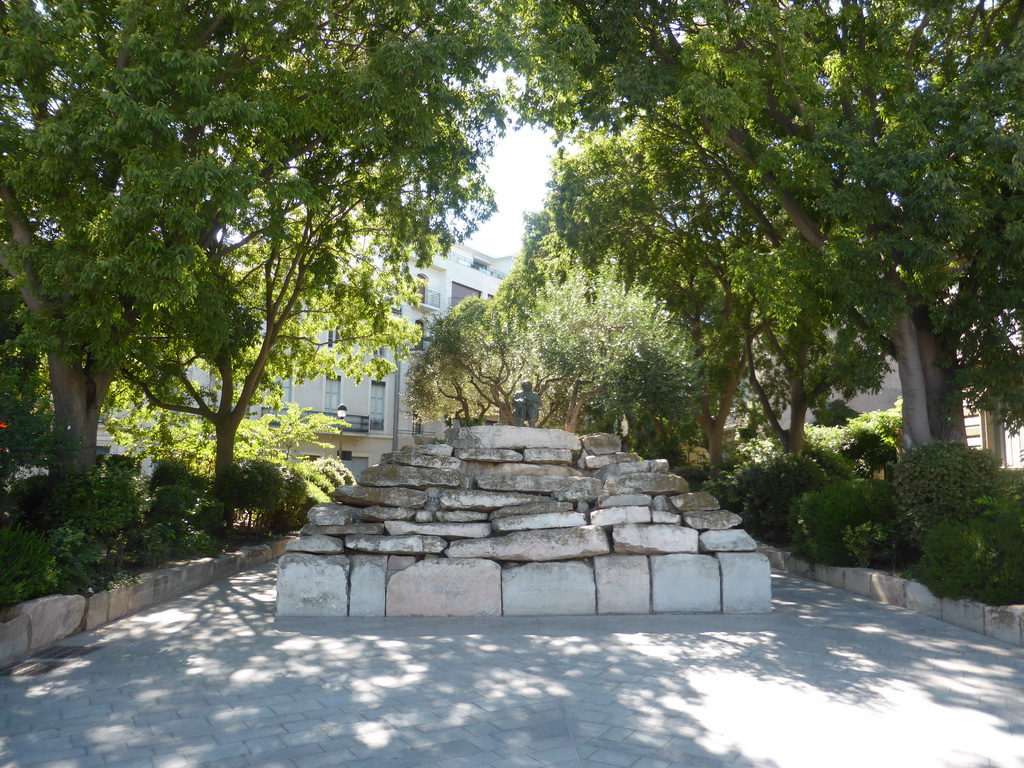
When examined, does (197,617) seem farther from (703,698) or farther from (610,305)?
(610,305)

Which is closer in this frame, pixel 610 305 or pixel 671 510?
pixel 671 510

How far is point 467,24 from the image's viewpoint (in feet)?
34.4

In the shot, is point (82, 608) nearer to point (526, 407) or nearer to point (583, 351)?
point (526, 407)

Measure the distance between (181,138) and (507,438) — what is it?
5.48 meters

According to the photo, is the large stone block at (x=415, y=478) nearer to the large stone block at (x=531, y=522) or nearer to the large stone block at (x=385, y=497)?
the large stone block at (x=385, y=497)

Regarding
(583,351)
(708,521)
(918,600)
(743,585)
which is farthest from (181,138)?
(918,600)

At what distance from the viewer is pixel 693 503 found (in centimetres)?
847

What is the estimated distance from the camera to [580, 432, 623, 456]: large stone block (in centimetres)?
960

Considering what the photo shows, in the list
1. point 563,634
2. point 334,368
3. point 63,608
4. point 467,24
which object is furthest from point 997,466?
point 334,368

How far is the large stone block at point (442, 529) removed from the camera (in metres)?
8.16

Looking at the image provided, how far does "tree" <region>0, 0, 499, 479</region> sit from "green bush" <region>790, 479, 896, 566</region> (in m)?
7.33

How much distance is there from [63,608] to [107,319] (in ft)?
10.4

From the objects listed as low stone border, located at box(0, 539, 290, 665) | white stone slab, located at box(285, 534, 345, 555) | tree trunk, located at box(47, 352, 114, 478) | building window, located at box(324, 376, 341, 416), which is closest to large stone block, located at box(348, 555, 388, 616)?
white stone slab, located at box(285, 534, 345, 555)

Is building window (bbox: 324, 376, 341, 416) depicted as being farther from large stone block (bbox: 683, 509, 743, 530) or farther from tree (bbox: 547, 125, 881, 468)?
large stone block (bbox: 683, 509, 743, 530)
